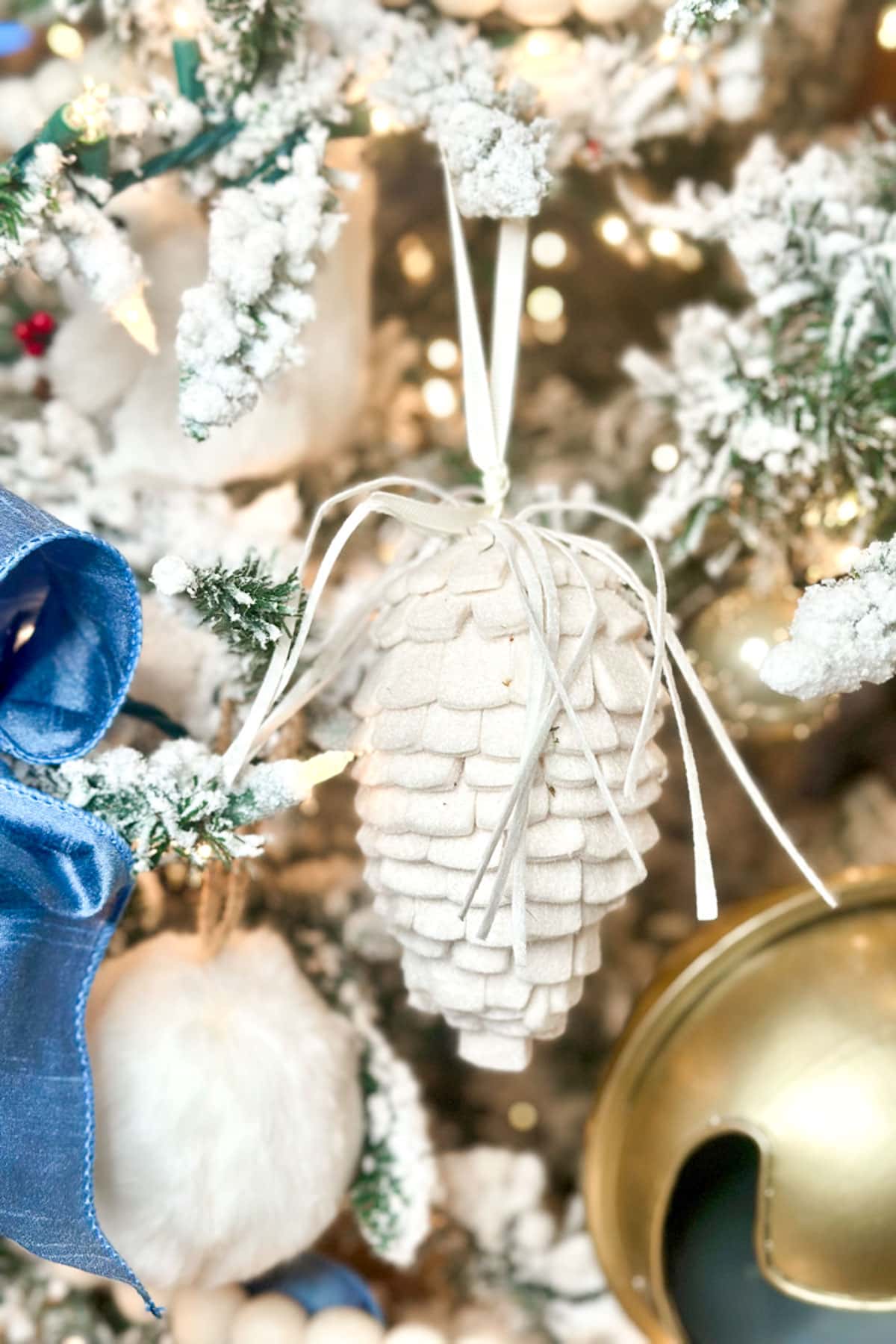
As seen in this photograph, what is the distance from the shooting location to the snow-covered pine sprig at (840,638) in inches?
22.1

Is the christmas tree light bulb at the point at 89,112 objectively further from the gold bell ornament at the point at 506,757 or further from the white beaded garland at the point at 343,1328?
the white beaded garland at the point at 343,1328

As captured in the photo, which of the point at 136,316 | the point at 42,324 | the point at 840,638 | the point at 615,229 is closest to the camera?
the point at 840,638

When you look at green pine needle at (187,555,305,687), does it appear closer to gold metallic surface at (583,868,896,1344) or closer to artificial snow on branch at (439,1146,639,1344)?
gold metallic surface at (583,868,896,1344)

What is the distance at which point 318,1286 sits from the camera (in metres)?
0.87

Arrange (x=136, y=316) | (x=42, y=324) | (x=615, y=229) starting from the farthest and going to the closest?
(x=615, y=229) < (x=42, y=324) < (x=136, y=316)

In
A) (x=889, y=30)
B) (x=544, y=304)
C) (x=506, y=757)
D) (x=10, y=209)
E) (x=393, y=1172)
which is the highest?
(x=889, y=30)

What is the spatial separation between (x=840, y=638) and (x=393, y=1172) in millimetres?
489

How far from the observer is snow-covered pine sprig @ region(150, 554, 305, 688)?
569 millimetres

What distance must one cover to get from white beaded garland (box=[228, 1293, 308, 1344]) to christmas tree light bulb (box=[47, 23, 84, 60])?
2.92ft

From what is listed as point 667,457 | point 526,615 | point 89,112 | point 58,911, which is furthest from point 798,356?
point 58,911

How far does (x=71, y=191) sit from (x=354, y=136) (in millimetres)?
188

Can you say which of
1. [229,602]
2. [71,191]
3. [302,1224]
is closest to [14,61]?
[71,191]

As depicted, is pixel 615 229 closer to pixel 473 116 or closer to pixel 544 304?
pixel 544 304

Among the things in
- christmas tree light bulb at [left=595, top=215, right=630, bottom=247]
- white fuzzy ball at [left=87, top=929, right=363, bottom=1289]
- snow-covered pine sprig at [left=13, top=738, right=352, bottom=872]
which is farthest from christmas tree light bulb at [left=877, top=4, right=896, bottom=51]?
white fuzzy ball at [left=87, top=929, right=363, bottom=1289]
